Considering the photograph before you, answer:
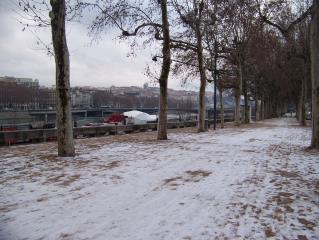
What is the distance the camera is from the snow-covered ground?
5.61 m

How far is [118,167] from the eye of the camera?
1036cm

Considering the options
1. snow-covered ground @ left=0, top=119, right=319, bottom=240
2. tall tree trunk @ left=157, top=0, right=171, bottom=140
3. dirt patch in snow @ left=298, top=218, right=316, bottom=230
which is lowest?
dirt patch in snow @ left=298, top=218, right=316, bottom=230

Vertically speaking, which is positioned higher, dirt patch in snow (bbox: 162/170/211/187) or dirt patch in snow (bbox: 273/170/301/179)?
dirt patch in snow (bbox: 162/170/211/187)

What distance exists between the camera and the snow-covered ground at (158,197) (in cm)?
561

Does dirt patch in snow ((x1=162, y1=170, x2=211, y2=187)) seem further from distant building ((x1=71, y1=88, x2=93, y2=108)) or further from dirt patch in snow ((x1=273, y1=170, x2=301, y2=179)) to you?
distant building ((x1=71, y1=88, x2=93, y2=108))

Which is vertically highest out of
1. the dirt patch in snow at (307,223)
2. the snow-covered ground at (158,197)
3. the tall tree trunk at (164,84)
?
the tall tree trunk at (164,84)

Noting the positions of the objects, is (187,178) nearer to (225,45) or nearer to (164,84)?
(164,84)

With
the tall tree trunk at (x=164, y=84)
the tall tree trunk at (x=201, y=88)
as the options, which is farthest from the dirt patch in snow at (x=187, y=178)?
the tall tree trunk at (x=201, y=88)

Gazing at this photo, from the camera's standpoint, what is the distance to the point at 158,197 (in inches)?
288

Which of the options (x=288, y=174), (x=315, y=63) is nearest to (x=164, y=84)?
(x=315, y=63)

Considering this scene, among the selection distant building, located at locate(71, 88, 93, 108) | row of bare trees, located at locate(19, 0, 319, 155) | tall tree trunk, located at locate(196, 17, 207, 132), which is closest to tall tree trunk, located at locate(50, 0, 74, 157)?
row of bare trees, located at locate(19, 0, 319, 155)

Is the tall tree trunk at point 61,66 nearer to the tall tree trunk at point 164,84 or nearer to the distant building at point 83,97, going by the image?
the tall tree trunk at point 164,84

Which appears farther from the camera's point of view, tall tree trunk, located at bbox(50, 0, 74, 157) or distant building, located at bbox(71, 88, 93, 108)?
distant building, located at bbox(71, 88, 93, 108)

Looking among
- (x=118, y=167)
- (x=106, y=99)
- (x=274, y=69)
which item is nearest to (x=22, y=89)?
(x=106, y=99)
